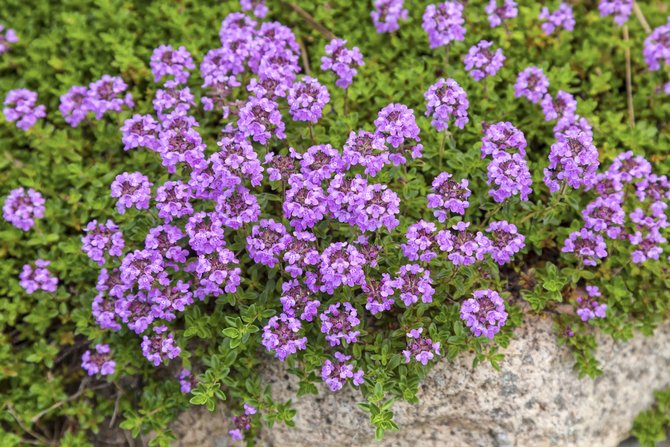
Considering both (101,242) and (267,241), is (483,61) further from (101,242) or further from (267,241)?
(101,242)

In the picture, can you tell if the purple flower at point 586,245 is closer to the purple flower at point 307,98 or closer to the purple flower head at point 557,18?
the purple flower at point 307,98

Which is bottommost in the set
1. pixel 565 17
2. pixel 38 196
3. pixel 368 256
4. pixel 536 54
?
pixel 38 196

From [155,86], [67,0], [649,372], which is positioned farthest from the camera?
[67,0]

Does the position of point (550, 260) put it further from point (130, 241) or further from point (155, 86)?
point (155, 86)

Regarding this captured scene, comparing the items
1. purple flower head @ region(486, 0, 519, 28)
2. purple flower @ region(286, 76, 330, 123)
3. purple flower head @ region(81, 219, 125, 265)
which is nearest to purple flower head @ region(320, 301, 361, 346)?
purple flower @ region(286, 76, 330, 123)

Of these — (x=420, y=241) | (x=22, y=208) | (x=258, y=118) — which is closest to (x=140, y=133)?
(x=258, y=118)

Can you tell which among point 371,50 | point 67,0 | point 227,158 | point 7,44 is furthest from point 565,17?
point 7,44

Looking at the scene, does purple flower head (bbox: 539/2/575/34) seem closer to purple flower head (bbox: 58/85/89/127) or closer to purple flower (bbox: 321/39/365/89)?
purple flower (bbox: 321/39/365/89)
